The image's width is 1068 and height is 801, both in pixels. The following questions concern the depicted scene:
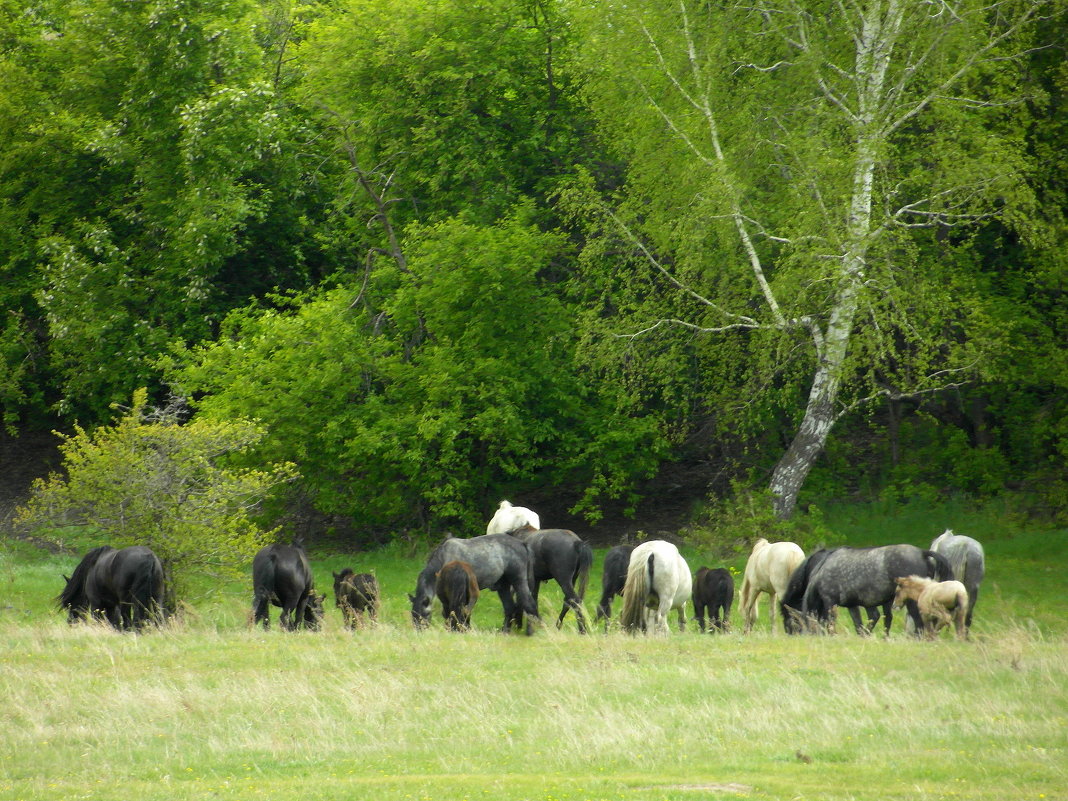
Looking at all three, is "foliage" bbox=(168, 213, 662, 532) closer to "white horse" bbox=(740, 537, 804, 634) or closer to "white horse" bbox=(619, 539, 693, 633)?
"white horse" bbox=(740, 537, 804, 634)

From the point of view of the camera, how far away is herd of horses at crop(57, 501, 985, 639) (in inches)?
681

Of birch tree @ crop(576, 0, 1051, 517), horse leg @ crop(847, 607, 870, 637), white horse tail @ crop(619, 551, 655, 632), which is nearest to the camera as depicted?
horse leg @ crop(847, 607, 870, 637)

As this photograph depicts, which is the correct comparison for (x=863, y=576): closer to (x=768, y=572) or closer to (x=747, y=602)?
(x=768, y=572)

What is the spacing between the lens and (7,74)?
118ft

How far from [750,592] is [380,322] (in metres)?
12.6

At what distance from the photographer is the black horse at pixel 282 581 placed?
1847 centimetres

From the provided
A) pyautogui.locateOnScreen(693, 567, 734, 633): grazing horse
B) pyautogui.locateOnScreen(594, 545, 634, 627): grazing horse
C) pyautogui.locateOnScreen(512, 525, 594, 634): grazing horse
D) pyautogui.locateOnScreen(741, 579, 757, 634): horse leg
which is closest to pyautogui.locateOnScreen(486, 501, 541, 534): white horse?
pyautogui.locateOnScreen(512, 525, 594, 634): grazing horse

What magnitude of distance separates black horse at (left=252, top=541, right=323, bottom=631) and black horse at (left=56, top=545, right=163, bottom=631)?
137cm

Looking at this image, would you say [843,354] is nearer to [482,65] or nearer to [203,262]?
[482,65]

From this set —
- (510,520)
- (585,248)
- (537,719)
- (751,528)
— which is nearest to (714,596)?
(510,520)

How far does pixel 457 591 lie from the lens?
17719mm

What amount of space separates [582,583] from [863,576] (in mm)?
4251

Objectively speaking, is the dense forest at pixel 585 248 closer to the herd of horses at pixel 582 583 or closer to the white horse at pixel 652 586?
the herd of horses at pixel 582 583

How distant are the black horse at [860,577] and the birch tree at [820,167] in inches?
247
